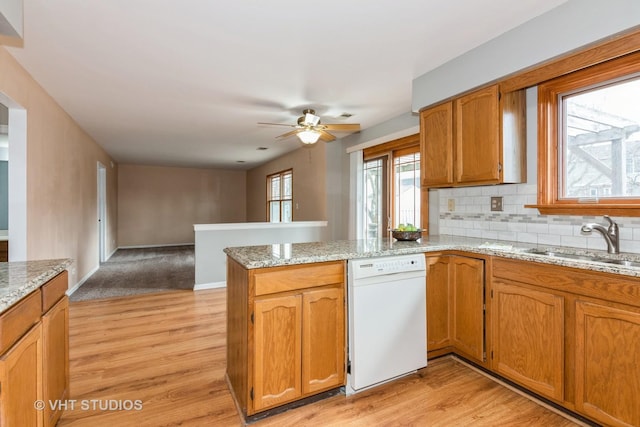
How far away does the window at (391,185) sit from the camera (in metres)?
4.01

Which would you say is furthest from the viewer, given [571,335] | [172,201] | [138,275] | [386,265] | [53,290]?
[172,201]

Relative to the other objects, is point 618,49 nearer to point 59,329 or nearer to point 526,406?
point 526,406

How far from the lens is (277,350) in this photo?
1769 mm

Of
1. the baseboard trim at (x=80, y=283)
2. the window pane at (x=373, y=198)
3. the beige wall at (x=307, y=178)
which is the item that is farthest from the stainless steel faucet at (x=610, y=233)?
the baseboard trim at (x=80, y=283)

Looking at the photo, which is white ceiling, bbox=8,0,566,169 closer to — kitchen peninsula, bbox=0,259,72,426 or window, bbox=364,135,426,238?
window, bbox=364,135,426,238

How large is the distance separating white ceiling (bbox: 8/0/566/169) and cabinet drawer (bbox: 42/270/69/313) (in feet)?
5.25

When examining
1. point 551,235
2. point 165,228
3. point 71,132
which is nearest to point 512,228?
point 551,235

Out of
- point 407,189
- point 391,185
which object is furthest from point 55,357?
point 391,185

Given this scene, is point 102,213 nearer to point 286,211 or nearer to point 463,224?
point 286,211

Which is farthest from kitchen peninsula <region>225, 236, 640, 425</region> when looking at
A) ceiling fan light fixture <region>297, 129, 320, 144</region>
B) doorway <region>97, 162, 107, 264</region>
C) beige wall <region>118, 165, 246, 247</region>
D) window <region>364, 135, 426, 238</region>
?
beige wall <region>118, 165, 246, 247</region>

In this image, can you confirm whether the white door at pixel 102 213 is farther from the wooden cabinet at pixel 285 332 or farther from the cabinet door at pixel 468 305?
the cabinet door at pixel 468 305

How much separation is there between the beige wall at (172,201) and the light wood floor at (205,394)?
22.8 feet

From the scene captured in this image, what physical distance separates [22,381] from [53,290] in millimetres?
472

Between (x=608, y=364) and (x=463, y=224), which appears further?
(x=463, y=224)
